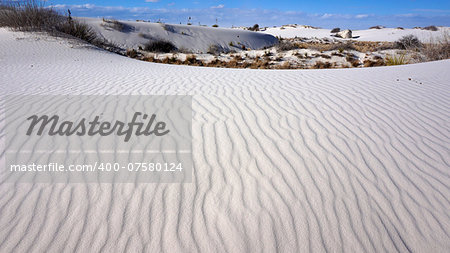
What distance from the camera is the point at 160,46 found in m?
18.7

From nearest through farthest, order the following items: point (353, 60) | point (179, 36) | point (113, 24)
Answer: point (353, 60) < point (113, 24) < point (179, 36)

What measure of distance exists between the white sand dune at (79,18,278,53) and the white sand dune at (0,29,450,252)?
1768 cm

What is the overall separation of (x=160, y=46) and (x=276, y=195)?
733 inches

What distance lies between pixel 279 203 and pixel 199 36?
22782mm

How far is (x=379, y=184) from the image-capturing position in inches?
97.2

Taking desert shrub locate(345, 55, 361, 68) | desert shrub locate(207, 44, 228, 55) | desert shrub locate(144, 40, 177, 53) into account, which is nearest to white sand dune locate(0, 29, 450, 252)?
desert shrub locate(345, 55, 361, 68)

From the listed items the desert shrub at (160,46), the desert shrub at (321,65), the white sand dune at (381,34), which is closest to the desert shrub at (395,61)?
the desert shrub at (321,65)

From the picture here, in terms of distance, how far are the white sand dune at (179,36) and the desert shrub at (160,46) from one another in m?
0.76

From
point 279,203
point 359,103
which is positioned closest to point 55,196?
point 279,203

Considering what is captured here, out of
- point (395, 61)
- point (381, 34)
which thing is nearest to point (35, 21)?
point (395, 61)

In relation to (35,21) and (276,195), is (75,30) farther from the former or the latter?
(276,195)

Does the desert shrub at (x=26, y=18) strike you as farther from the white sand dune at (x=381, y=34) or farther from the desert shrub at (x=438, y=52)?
the white sand dune at (x=381, y=34)

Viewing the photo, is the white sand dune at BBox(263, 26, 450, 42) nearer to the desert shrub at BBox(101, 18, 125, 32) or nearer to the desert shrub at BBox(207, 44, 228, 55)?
the desert shrub at BBox(207, 44, 228, 55)

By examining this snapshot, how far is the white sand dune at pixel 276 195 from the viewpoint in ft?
6.48
